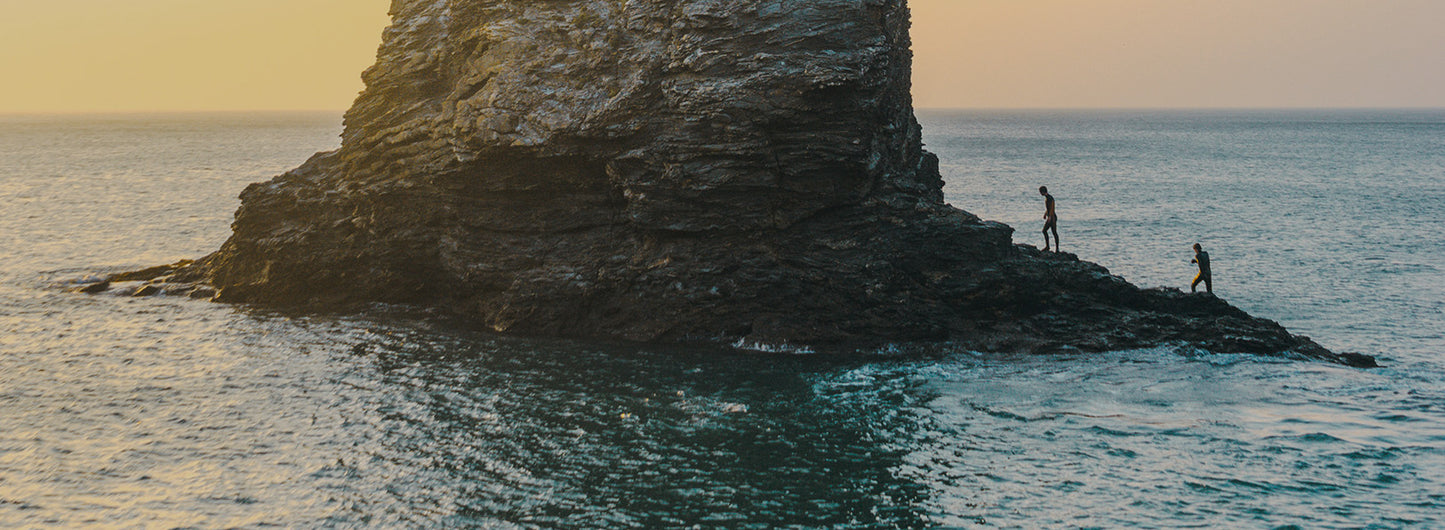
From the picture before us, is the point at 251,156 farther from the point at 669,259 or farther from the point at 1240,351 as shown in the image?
the point at 1240,351

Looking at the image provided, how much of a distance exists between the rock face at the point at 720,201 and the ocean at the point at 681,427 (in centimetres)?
175

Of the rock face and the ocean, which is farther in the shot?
the rock face

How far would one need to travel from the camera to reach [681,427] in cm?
2525

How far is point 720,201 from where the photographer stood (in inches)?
1271

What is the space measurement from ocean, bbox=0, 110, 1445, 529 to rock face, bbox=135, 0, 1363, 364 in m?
1.75

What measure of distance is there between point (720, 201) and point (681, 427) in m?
9.23

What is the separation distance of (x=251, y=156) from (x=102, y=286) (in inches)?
4254

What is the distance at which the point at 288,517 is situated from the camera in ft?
67.2

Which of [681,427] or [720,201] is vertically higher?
[720,201]

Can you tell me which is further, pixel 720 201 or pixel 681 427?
pixel 720 201

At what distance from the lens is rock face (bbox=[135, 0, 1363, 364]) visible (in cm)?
3128

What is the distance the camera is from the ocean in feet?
68.3

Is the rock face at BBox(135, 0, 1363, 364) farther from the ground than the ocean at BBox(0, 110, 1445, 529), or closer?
farther from the ground

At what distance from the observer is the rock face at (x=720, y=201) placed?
103 ft
